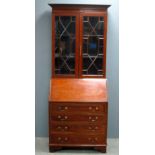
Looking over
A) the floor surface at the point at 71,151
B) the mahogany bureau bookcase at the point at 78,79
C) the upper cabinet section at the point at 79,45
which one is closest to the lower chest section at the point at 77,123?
the mahogany bureau bookcase at the point at 78,79

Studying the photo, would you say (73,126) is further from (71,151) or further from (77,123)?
(71,151)

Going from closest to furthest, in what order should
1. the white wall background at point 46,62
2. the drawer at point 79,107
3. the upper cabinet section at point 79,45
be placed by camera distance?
the drawer at point 79,107
the upper cabinet section at point 79,45
the white wall background at point 46,62

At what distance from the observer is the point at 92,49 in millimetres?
4355

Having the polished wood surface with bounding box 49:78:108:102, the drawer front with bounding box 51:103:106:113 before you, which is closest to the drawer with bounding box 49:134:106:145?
the drawer front with bounding box 51:103:106:113

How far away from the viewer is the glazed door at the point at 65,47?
4328 millimetres

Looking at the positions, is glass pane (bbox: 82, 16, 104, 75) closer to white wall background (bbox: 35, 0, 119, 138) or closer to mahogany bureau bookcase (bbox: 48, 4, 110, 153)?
mahogany bureau bookcase (bbox: 48, 4, 110, 153)

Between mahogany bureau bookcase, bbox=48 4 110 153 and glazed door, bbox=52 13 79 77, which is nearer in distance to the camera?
mahogany bureau bookcase, bbox=48 4 110 153

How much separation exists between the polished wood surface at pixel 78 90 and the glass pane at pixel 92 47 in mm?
171

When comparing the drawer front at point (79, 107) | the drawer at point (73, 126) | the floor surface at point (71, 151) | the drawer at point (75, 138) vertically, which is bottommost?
the floor surface at point (71, 151)

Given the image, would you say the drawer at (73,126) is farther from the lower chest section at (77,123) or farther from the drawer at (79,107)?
the drawer at (79,107)

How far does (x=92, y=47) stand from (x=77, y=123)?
1.13 meters

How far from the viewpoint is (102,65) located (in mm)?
4340

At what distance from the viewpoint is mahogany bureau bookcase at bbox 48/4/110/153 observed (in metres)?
4.15
